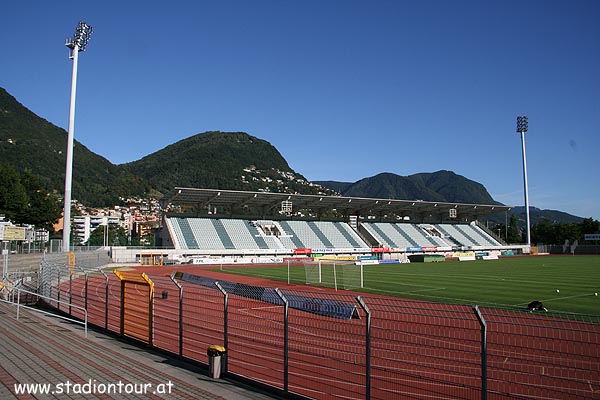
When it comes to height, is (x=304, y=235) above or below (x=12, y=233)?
below

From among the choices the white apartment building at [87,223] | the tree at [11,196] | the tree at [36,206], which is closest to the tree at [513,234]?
the tree at [36,206]

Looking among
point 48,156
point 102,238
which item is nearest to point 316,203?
point 102,238

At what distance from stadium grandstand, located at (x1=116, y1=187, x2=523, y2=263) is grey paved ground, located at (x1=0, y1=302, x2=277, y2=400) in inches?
1786

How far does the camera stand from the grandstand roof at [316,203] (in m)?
61.9

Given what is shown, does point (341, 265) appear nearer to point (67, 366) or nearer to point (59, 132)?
point (67, 366)

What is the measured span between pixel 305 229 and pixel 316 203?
4423 mm

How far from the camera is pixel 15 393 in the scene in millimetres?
6938

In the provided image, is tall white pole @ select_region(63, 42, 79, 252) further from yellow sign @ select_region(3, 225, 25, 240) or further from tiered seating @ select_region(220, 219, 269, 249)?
tiered seating @ select_region(220, 219, 269, 249)

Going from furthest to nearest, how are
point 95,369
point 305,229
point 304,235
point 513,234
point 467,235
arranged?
1. point 513,234
2. point 467,235
3. point 305,229
4. point 304,235
5. point 95,369

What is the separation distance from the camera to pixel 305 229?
71.9 metres

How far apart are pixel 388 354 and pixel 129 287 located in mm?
6771

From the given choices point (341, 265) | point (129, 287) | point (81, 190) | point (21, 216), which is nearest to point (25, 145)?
point (81, 190)

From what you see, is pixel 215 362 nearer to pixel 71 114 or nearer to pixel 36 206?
pixel 71 114

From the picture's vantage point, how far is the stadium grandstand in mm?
60844
